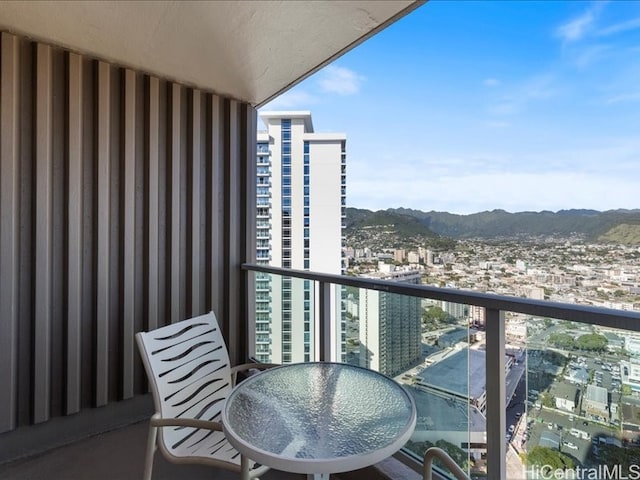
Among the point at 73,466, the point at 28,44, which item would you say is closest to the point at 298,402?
the point at 73,466

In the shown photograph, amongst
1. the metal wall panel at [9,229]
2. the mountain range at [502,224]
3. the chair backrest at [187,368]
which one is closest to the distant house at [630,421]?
the mountain range at [502,224]

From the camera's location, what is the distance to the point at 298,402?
1.37 meters

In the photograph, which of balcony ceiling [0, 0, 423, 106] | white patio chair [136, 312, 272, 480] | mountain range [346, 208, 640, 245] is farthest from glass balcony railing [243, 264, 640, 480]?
balcony ceiling [0, 0, 423, 106]

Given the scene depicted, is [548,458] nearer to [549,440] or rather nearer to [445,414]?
[549,440]

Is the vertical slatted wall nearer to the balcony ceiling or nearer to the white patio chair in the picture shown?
the balcony ceiling

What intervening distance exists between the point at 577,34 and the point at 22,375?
7575 mm

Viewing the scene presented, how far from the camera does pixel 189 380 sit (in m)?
1.79

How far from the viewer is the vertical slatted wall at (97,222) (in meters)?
2.22

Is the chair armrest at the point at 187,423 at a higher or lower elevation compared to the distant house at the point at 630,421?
lower

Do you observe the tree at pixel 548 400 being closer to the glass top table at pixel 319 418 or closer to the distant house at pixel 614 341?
the distant house at pixel 614 341

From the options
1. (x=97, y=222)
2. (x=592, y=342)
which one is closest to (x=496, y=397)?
(x=592, y=342)

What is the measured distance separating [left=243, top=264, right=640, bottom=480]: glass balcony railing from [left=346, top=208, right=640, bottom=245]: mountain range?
1.48 meters

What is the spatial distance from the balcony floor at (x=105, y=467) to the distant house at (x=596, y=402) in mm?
1146

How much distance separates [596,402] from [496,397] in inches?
13.6
